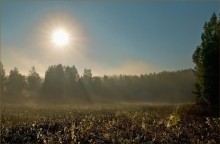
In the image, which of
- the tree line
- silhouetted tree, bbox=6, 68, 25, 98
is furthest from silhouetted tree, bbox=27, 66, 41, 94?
silhouetted tree, bbox=6, 68, 25, 98

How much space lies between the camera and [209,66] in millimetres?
34156

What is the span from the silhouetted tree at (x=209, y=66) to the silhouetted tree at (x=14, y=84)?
192ft

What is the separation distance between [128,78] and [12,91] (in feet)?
200

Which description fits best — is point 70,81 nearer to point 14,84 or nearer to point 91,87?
point 14,84

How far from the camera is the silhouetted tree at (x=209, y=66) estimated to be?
109 feet

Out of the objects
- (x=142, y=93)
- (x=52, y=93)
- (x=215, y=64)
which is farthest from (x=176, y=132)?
(x=142, y=93)

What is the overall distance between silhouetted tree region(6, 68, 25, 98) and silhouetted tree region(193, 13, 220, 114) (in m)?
58.7

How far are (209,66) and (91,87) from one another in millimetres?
75069

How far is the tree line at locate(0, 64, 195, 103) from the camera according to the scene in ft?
284

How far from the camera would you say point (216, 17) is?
37.2 m

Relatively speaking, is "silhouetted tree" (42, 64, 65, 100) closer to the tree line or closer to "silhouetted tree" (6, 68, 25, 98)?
the tree line

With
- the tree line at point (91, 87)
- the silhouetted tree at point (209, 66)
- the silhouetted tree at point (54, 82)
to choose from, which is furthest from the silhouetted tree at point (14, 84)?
the silhouetted tree at point (209, 66)

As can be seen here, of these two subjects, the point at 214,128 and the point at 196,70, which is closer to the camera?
the point at 214,128

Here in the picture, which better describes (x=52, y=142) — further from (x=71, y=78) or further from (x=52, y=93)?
(x=71, y=78)
